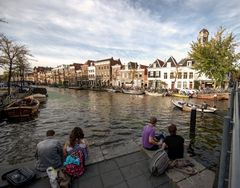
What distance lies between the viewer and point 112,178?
4.34 meters

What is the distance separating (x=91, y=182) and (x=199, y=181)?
275cm

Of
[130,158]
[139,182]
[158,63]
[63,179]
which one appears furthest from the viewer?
[158,63]

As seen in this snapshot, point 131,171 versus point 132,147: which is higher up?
point 132,147

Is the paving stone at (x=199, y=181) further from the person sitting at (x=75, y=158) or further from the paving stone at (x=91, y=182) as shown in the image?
the person sitting at (x=75, y=158)

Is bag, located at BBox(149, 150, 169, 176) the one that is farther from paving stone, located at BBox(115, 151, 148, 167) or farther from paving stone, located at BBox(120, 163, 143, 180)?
paving stone, located at BBox(115, 151, 148, 167)

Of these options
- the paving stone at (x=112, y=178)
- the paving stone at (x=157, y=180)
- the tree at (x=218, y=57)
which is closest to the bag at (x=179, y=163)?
the paving stone at (x=157, y=180)

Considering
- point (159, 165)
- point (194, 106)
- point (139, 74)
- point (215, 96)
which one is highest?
point (139, 74)

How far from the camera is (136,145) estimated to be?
6.23 m

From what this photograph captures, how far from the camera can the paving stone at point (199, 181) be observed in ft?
12.6

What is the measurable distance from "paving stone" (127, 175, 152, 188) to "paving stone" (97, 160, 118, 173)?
2.46 feet

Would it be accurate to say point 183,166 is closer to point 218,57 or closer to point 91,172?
point 91,172

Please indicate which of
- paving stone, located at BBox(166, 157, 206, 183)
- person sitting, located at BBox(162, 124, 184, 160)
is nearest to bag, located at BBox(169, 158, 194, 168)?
Result: paving stone, located at BBox(166, 157, 206, 183)

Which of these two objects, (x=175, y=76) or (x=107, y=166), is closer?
(x=107, y=166)

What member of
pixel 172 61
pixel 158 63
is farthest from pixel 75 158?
pixel 158 63
